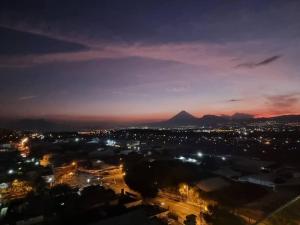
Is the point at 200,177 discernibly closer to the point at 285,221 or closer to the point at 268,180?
the point at 268,180

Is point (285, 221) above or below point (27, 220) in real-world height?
above

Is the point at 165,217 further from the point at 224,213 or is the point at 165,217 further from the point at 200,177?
the point at 200,177

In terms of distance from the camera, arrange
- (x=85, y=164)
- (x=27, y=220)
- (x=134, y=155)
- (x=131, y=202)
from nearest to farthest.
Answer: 1. (x=27, y=220)
2. (x=131, y=202)
3. (x=85, y=164)
4. (x=134, y=155)

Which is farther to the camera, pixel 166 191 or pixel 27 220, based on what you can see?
pixel 166 191

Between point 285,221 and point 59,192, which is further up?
point 285,221

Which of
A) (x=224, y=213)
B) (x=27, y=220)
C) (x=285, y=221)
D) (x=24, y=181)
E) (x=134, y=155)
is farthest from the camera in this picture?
(x=134, y=155)

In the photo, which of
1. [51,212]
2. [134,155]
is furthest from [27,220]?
[134,155]

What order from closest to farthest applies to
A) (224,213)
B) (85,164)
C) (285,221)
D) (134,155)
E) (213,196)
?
(285,221), (224,213), (213,196), (85,164), (134,155)

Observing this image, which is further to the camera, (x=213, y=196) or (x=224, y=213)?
(x=213, y=196)

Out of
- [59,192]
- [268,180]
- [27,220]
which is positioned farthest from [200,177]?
[27,220]
